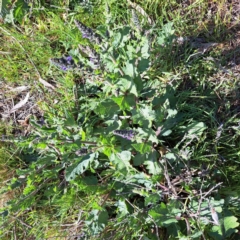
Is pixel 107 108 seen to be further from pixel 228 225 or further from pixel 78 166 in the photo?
pixel 228 225

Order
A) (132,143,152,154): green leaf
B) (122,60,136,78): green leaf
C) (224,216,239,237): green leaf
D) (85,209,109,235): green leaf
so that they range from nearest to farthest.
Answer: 1. (122,60,136,78): green leaf
2. (132,143,152,154): green leaf
3. (224,216,239,237): green leaf
4. (85,209,109,235): green leaf

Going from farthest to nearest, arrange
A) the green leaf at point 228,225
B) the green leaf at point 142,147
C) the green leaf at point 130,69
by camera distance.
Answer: the green leaf at point 228,225 < the green leaf at point 142,147 < the green leaf at point 130,69

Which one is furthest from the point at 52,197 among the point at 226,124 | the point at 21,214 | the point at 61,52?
the point at 226,124

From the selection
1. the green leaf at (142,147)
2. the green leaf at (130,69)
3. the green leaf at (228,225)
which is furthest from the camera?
the green leaf at (228,225)

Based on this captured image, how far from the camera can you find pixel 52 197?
246 cm

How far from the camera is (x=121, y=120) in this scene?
7.29 ft

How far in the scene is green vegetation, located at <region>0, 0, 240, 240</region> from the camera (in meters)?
2.06

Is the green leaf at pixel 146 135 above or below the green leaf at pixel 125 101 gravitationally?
below

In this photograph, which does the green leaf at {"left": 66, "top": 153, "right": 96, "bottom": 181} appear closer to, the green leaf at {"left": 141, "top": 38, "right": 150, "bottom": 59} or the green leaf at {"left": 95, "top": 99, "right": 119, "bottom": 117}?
the green leaf at {"left": 95, "top": 99, "right": 119, "bottom": 117}

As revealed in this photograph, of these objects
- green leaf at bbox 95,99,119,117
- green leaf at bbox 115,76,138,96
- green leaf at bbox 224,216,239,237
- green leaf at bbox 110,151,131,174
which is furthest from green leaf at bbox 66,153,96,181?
green leaf at bbox 224,216,239,237

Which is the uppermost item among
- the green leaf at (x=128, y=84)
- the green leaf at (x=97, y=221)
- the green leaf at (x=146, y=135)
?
the green leaf at (x=128, y=84)

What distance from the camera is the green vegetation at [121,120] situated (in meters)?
2.06

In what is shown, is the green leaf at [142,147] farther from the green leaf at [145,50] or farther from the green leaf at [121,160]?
the green leaf at [145,50]

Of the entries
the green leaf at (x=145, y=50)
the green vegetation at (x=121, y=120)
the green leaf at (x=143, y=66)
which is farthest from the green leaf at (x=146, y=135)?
the green leaf at (x=145, y=50)
